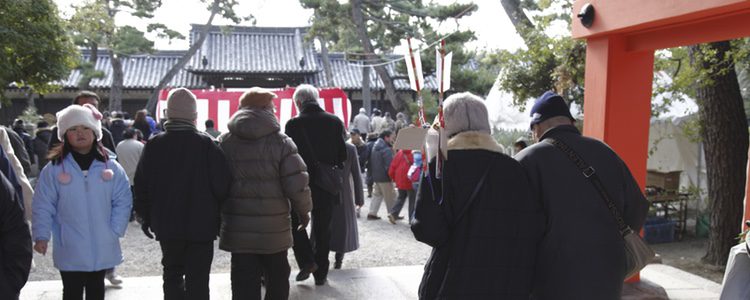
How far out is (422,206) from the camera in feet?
9.02

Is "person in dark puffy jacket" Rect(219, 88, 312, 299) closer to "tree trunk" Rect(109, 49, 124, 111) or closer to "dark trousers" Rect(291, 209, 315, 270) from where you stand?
"dark trousers" Rect(291, 209, 315, 270)

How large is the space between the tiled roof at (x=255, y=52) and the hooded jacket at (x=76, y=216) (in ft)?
70.6

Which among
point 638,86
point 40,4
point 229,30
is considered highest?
point 229,30

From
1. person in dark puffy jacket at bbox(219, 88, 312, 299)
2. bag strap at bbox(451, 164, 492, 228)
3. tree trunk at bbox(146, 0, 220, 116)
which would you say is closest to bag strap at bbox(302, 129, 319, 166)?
person in dark puffy jacket at bbox(219, 88, 312, 299)

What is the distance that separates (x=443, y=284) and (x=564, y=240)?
0.63 metres

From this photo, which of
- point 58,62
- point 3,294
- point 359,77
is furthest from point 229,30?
point 3,294

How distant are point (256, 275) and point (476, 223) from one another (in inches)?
78.9

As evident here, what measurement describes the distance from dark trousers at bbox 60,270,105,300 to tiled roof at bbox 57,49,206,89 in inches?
888

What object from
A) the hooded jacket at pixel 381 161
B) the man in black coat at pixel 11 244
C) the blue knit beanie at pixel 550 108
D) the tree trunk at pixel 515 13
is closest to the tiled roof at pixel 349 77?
the tree trunk at pixel 515 13

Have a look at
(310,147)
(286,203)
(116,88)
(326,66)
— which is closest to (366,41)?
(326,66)

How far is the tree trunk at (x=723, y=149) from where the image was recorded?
25.2 ft

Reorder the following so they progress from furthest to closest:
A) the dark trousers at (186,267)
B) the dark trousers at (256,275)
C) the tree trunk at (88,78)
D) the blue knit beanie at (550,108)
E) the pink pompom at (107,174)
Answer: the tree trunk at (88,78) < the dark trousers at (256,275) < the dark trousers at (186,267) < the pink pompom at (107,174) < the blue knit beanie at (550,108)

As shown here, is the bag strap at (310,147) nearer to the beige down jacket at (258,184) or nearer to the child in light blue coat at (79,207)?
the beige down jacket at (258,184)

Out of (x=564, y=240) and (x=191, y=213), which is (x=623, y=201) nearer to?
(x=564, y=240)
